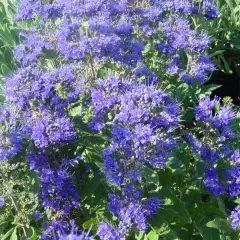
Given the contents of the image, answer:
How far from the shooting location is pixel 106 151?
2.58 meters

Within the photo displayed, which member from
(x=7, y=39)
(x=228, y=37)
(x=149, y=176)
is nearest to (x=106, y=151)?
(x=149, y=176)

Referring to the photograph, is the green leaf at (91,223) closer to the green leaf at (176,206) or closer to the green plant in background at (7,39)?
the green leaf at (176,206)

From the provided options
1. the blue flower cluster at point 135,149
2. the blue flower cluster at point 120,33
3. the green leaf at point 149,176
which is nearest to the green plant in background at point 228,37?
the blue flower cluster at point 120,33

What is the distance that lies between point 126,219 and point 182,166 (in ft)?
2.06

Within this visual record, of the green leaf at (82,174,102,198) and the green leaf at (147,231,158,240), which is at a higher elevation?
the green leaf at (82,174,102,198)

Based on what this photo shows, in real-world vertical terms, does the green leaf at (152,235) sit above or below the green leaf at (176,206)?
below

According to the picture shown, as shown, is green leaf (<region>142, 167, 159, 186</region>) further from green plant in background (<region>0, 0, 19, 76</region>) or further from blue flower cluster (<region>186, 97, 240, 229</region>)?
green plant in background (<region>0, 0, 19, 76</region>)

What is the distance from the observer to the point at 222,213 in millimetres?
3049

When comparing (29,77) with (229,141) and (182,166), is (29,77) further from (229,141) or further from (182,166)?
(229,141)

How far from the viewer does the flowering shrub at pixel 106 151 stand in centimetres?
255

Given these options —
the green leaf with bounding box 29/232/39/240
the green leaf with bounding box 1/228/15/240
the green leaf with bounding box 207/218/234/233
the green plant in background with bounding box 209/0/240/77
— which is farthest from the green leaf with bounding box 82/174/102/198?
the green plant in background with bounding box 209/0/240/77

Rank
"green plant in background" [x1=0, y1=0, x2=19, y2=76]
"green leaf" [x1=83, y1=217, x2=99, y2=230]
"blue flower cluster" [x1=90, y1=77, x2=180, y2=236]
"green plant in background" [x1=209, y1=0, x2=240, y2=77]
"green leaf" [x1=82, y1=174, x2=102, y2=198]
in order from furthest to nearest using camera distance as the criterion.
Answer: "green plant in background" [x1=209, y1=0, x2=240, y2=77]
"green plant in background" [x1=0, y1=0, x2=19, y2=76]
"green leaf" [x1=82, y1=174, x2=102, y2=198]
"green leaf" [x1=83, y1=217, x2=99, y2=230]
"blue flower cluster" [x1=90, y1=77, x2=180, y2=236]

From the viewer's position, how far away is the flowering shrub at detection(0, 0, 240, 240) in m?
2.55

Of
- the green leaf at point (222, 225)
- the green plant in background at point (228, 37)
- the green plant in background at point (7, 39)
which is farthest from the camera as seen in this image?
the green plant in background at point (228, 37)
